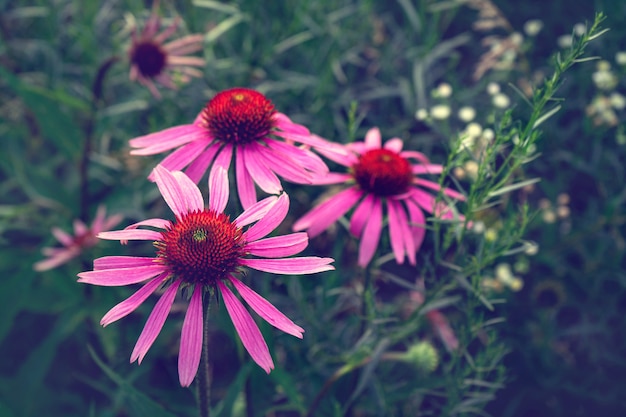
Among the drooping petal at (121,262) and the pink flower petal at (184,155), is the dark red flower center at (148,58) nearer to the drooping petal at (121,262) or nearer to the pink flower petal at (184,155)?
the pink flower petal at (184,155)

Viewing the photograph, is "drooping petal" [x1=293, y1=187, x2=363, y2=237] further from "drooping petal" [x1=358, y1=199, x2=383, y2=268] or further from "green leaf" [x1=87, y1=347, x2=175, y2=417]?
"green leaf" [x1=87, y1=347, x2=175, y2=417]

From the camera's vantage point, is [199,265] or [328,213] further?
[328,213]

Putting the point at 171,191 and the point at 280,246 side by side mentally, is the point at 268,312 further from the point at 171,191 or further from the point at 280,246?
the point at 171,191

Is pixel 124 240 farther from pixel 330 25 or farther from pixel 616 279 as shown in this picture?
pixel 616 279

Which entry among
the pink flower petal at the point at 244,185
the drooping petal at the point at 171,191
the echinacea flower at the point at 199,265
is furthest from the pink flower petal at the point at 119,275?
the pink flower petal at the point at 244,185

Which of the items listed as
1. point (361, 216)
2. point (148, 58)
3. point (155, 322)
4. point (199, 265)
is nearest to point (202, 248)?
point (199, 265)

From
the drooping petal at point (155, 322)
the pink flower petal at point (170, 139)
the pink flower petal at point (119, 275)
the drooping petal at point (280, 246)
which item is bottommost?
the drooping petal at point (155, 322)
